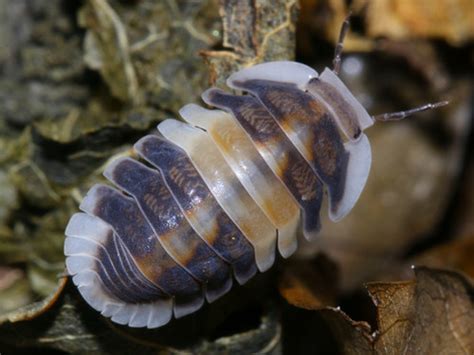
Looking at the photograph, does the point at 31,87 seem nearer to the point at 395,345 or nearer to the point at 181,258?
the point at 181,258

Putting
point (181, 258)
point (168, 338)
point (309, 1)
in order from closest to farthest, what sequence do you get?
point (181, 258)
point (168, 338)
point (309, 1)

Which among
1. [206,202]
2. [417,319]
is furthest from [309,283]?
[206,202]

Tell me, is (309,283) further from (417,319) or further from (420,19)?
(420,19)

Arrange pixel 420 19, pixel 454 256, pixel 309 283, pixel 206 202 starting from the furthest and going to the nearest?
pixel 420 19 → pixel 454 256 → pixel 309 283 → pixel 206 202

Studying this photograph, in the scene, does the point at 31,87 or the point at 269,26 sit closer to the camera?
the point at 269,26

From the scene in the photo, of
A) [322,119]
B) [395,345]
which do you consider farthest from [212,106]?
[395,345]

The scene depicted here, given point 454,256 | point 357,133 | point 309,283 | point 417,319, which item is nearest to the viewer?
point 417,319
